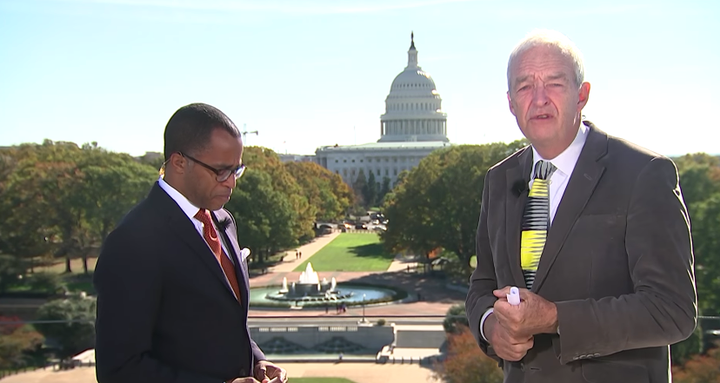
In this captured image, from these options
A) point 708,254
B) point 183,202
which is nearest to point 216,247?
point 183,202

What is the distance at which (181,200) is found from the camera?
11.5 feet

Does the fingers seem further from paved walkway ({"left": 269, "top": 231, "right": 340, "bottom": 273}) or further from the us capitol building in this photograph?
the us capitol building

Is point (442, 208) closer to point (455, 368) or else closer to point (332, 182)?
point (455, 368)

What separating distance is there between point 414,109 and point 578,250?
486ft

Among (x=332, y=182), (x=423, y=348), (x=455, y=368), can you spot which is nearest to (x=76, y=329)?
(x=423, y=348)

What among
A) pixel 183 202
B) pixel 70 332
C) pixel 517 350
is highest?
pixel 183 202

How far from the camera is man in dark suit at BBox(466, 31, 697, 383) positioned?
113 inches

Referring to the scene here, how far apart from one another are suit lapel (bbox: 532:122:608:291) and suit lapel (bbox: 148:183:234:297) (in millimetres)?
1440

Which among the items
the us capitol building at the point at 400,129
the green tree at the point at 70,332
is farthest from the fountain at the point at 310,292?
the us capitol building at the point at 400,129

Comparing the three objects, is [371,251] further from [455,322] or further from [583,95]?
[583,95]

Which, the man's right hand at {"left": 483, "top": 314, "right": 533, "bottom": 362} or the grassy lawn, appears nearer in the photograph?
the man's right hand at {"left": 483, "top": 314, "right": 533, "bottom": 362}

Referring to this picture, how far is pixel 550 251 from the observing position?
315cm

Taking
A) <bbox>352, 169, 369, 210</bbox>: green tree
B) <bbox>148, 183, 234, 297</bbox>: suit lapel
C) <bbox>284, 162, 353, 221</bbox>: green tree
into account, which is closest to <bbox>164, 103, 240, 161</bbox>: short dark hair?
<bbox>148, 183, 234, 297</bbox>: suit lapel

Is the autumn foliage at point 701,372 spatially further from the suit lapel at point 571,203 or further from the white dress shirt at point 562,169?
the suit lapel at point 571,203
